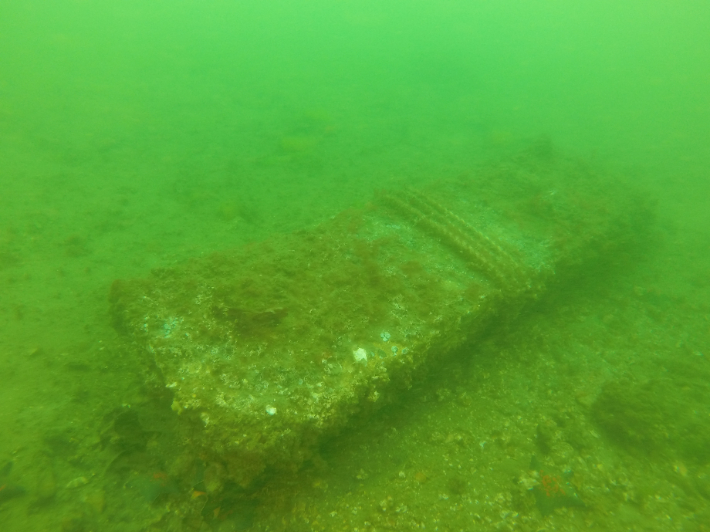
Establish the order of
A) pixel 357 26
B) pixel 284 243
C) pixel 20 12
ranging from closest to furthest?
pixel 284 243 < pixel 20 12 < pixel 357 26

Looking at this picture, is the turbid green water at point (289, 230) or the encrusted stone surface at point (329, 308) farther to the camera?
the turbid green water at point (289, 230)

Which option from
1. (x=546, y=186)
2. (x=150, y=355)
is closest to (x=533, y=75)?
(x=546, y=186)

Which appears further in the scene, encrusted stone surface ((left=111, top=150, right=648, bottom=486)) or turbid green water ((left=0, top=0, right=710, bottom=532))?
turbid green water ((left=0, top=0, right=710, bottom=532))

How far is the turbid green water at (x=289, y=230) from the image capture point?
3105 millimetres

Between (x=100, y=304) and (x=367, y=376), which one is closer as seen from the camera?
(x=367, y=376)

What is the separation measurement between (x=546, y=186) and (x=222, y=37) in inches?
1147

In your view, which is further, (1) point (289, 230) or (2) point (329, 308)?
(1) point (289, 230)

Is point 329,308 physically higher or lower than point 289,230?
higher

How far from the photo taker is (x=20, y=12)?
75.8 feet

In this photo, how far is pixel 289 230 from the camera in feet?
22.4

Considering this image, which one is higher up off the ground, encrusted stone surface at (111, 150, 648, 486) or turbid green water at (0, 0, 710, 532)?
encrusted stone surface at (111, 150, 648, 486)

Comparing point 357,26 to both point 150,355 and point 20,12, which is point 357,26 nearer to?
point 20,12

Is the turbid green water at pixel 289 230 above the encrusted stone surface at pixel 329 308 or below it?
below

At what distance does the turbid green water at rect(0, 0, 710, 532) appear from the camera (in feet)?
10.2
